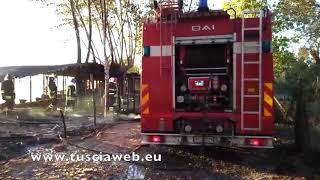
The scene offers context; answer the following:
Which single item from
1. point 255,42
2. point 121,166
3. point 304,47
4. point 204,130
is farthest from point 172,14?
point 304,47

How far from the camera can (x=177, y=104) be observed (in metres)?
9.43

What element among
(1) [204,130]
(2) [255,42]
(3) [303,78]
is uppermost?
(2) [255,42]

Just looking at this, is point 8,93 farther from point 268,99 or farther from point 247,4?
point 268,99

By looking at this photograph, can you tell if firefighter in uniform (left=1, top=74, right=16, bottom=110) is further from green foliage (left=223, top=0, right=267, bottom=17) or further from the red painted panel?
the red painted panel

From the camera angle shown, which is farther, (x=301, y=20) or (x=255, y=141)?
(x=301, y=20)

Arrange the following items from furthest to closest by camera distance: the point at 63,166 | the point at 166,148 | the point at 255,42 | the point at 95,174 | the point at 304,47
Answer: the point at 304,47
the point at 166,148
the point at 255,42
the point at 63,166
the point at 95,174

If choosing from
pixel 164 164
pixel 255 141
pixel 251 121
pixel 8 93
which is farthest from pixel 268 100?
pixel 8 93

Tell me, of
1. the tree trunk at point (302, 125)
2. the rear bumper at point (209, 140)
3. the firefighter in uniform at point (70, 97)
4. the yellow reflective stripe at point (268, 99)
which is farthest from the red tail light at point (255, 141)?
the firefighter in uniform at point (70, 97)

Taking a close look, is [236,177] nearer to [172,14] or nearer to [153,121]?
[153,121]

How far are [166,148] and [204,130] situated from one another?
54.0 inches

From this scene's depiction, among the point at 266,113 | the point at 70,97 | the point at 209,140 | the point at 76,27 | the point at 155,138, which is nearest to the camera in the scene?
the point at 266,113

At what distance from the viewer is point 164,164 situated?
8.80 metres

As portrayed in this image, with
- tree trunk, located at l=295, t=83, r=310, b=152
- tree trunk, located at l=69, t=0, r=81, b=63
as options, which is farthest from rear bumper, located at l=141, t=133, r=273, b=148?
tree trunk, located at l=69, t=0, r=81, b=63

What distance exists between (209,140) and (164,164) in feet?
3.26
